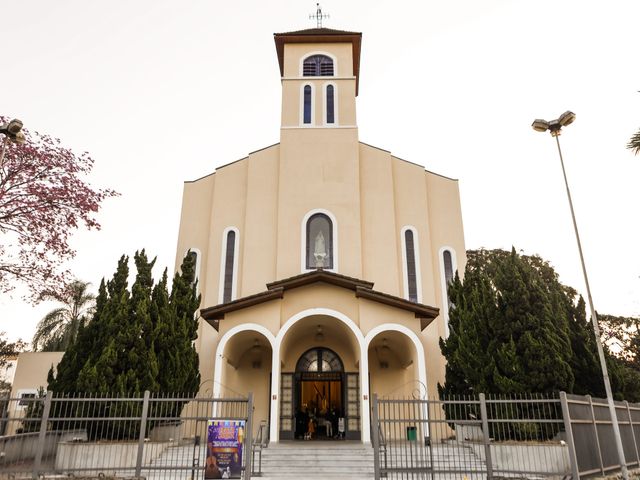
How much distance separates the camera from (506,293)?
A: 45.8 feet

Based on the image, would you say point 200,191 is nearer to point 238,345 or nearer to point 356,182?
point 356,182

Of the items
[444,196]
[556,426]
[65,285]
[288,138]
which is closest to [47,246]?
[65,285]

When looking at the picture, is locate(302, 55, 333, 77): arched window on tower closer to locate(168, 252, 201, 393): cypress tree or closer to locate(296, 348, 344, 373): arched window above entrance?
locate(168, 252, 201, 393): cypress tree

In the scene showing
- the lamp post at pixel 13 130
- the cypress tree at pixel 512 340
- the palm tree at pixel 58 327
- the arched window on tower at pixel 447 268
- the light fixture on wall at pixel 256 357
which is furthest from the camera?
the palm tree at pixel 58 327

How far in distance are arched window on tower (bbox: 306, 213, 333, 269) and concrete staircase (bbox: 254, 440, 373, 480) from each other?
7.87 meters

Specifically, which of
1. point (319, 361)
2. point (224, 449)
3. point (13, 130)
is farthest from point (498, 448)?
point (13, 130)

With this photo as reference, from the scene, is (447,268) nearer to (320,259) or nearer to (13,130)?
(320,259)

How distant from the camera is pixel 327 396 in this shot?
19.7 meters

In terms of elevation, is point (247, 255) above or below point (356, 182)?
below

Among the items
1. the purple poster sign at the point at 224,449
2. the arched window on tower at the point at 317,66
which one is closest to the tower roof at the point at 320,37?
the arched window on tower at the point at 317,66

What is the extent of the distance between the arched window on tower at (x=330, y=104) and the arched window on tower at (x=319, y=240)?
5113 mm

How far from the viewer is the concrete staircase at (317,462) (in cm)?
1216

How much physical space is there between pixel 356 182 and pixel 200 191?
729cm

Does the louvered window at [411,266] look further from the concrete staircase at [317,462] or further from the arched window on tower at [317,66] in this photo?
the arched window on tower at [317,66]
